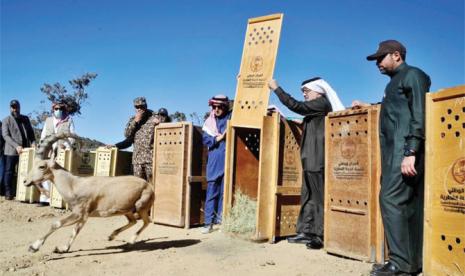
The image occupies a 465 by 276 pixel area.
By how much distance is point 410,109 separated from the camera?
4.41 metres

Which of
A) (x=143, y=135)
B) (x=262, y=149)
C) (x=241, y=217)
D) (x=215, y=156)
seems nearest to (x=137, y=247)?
(x=241, y=217)

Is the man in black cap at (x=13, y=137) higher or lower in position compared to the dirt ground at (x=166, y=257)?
higher

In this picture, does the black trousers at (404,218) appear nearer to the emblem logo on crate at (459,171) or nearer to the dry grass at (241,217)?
the emblem logo on crate at (459,171)

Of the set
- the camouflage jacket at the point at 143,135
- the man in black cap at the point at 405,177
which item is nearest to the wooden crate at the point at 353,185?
the man in black cap at the point at 405,177

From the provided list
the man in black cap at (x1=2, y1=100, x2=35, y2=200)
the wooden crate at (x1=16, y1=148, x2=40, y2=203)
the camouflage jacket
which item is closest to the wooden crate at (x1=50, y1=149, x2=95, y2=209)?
the wooden crate at (x1=16, y1=148, x2=40, y2=203)

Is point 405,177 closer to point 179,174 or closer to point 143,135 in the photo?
point 179,174

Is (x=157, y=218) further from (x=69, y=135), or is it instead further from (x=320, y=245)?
(x=320, y=245)

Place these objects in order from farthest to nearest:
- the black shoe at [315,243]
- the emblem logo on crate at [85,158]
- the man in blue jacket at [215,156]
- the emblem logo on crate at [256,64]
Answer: the emblem logo on crate at [85,158]
the man in blue jacket at [215,156]
the emblem logo on crate at [256,64]
the black shoe at [315,243]

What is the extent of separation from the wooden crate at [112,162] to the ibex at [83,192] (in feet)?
10.3

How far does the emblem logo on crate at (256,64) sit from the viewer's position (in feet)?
21.6

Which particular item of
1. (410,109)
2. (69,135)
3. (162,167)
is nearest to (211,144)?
(162,167)

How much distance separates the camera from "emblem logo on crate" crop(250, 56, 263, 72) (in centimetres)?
660

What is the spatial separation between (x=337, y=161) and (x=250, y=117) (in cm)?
159

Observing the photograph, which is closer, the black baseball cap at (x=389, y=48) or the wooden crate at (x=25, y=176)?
→ the black baseball cap at (x=389, y=48)
